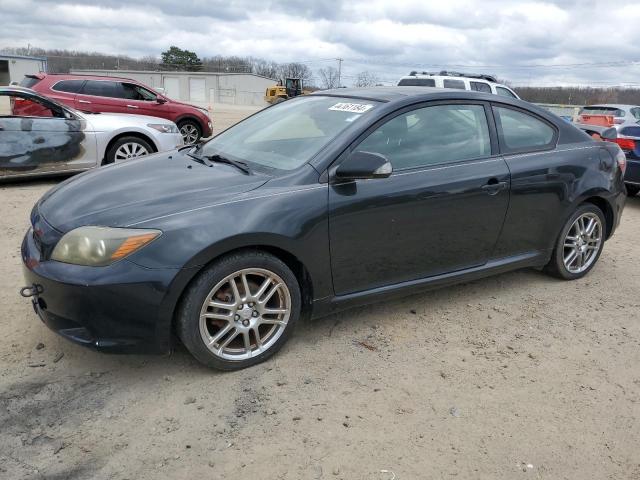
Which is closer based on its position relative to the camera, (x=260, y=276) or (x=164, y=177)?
(x=260, y=276)

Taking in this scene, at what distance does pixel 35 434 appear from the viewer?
2521mm

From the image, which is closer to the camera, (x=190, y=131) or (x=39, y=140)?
(x=39, y=140)

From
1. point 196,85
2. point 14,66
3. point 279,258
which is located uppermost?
point 14,66

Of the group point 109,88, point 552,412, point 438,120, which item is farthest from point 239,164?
point 109,88

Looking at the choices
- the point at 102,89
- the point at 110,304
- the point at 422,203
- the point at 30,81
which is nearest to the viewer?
the point at 110,304

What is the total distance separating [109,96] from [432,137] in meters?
10.1

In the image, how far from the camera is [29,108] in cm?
805

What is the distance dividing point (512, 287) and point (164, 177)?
9.45ft

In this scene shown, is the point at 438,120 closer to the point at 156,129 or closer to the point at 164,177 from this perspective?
the point at 164,177

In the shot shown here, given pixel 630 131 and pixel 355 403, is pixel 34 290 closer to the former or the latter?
pixel 355 403

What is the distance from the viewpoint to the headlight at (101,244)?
106 inches

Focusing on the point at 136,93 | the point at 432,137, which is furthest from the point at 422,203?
the point at 136,93

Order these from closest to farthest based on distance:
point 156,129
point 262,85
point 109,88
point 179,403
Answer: point 179,403, point 156,129, point 109,88, point 262,85

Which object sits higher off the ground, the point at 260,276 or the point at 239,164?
the point at 239,164
